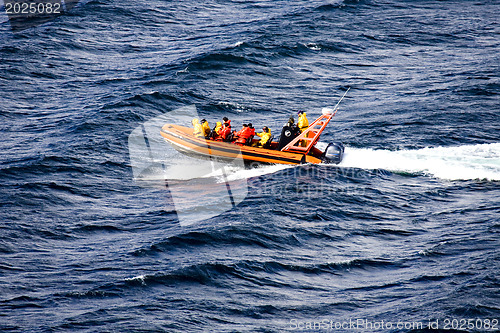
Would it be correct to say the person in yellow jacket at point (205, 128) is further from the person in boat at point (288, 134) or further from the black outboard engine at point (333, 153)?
the black outboard engine at point (333, 153)

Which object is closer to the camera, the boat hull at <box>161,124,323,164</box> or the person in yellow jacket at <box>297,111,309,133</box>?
the boat hull at <box>161,124,323,164</box>

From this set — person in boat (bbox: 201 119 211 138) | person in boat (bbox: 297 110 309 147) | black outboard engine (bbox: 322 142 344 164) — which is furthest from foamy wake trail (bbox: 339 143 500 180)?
person in boat (bbox: 201 119 211 138)

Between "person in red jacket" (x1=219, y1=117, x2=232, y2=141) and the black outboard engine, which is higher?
"person in red jacket" (x1=219, y1=117, x2=232, y2=141)

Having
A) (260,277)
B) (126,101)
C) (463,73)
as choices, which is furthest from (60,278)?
(463,73)

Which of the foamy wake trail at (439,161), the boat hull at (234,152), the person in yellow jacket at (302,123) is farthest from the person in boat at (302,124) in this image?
the foamy wake trail at (439,161)

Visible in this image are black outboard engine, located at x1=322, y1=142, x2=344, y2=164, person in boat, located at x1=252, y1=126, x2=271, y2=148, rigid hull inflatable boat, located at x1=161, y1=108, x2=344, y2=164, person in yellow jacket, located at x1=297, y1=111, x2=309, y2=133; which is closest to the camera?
black outboard engine, located at x1=322, y1=142, x2=344, y2=164

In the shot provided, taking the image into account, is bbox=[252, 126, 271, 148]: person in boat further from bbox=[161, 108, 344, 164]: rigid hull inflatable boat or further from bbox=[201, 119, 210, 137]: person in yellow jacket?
bbox=[201, 119, 210, 137]: person in yellow jacket

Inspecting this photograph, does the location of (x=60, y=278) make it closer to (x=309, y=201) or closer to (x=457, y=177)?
(x=309, y=201)
